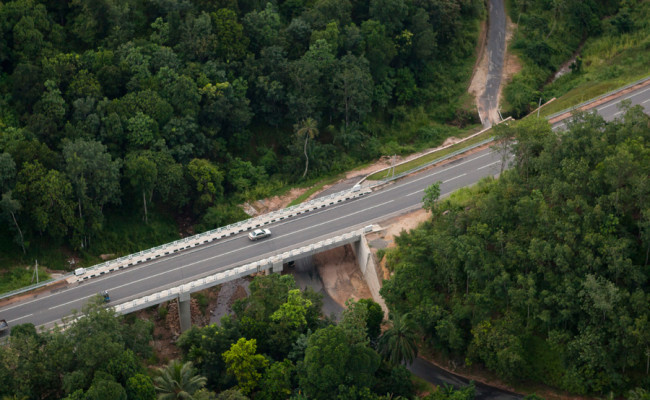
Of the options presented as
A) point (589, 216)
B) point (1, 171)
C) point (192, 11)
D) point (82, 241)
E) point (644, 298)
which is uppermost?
point (192, 11)

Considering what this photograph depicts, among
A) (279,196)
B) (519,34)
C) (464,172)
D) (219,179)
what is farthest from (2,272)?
(519,34)

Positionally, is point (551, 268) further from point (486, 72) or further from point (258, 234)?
point (486, 72)

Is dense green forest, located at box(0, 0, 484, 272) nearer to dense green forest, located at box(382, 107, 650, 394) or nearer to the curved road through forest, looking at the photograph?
the curved road through forest

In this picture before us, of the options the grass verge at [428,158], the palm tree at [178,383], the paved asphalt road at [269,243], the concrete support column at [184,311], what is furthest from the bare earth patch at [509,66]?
the palm tree at [178,383]

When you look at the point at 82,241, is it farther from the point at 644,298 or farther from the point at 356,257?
the point at 644,298

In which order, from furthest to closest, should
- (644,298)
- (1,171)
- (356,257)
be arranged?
1. (356,257)
2. (1,171)
3. (644,298)

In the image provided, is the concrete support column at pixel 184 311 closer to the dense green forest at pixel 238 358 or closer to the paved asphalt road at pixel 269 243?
the paved asphalt road at pixel 269 243
